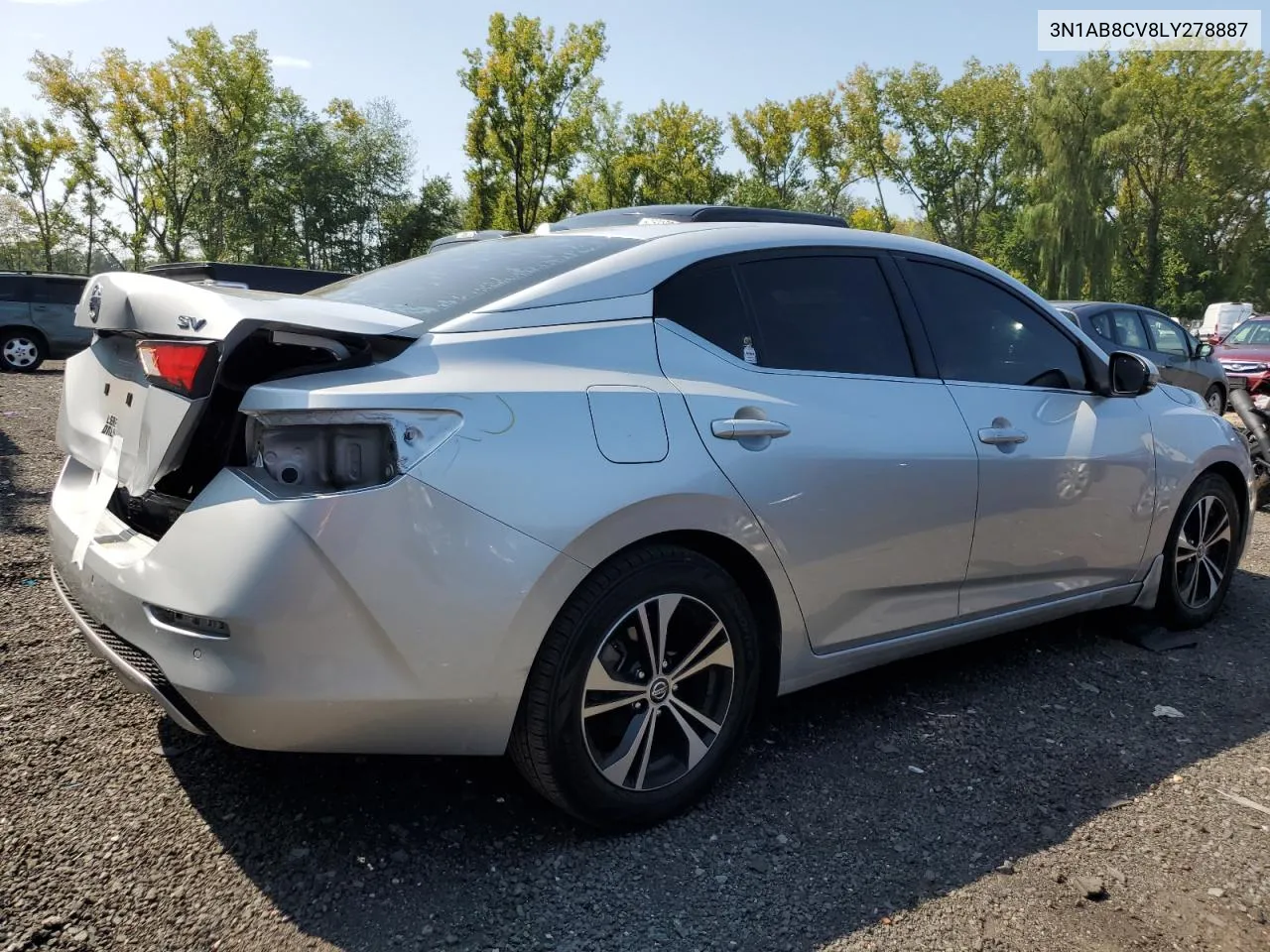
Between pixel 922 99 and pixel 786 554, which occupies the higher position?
pixel 922 99

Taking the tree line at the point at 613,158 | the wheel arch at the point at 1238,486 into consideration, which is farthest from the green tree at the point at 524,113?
the wheel arch at the point at 1238,486

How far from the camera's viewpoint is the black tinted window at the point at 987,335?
11.0 ft

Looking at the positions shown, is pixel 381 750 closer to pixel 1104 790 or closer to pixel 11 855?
pixel 11 855

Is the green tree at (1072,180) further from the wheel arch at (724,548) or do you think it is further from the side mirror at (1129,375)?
the wheel arch at (724,548)

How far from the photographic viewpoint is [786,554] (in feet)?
8.71

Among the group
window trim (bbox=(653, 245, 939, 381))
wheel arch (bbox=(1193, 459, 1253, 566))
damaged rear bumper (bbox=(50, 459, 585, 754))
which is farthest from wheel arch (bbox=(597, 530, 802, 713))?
wheel arch (bbox=(1193, 459, 1253, 566))

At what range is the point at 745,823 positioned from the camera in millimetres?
2584

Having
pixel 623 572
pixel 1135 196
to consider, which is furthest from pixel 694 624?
pixel 1135 196

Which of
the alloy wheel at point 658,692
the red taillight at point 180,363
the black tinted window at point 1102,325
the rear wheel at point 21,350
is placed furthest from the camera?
the rear wheel at point 21,350

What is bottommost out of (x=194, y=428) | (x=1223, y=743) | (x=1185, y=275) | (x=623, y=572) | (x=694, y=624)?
(x=1223, y=743)

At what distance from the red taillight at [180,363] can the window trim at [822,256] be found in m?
1.15

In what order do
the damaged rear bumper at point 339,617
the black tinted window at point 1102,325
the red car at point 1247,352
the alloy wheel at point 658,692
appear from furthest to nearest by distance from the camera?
the red car at point 1247,352, the black tinted window at point 1102,325, the alloy wheel at point 658,692, the damaged rear bumper at point 339,617

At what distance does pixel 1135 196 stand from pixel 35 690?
50.5m

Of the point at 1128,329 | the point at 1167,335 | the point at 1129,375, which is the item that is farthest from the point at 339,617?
the point at 1167,335
